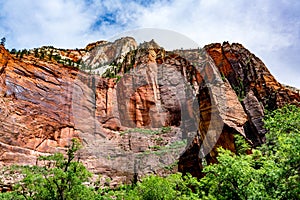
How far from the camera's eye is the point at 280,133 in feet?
45.3

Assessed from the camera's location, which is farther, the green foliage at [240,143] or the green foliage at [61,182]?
the green foliage at [240,143]

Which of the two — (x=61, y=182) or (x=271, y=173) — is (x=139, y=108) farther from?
(x=271, y=173)

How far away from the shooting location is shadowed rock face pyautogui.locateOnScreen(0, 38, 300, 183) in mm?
28438

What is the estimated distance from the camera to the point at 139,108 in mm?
50656

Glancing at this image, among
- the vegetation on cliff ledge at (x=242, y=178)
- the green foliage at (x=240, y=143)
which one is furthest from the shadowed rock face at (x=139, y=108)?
the vegetation on cliff ledge at (x=242, y=178)

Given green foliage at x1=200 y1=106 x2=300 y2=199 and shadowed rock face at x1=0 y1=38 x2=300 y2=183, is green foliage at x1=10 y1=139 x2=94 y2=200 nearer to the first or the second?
green foliage at x1=200 y1=106 x2=300 y2=199

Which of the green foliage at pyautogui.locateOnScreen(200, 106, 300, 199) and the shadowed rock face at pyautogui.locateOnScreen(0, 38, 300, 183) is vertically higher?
the shadowed rock face at pyautogui.locateOnScreen(0, 38, 300, 183)

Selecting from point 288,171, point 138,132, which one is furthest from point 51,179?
point 138,132

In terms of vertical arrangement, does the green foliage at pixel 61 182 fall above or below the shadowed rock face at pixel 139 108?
below

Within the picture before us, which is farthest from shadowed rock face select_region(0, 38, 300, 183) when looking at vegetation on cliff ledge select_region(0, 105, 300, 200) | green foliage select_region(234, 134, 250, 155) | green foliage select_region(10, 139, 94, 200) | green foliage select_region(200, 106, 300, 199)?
green foliage select_region(10, 139, 94, 200)

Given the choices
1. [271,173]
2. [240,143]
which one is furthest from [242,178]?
[240,143]

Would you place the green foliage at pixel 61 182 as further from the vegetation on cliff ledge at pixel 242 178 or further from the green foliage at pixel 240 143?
the green foliage at pixel 240 143

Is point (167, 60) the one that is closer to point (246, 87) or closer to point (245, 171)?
point (246, 87)

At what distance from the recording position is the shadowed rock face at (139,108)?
2844cm
